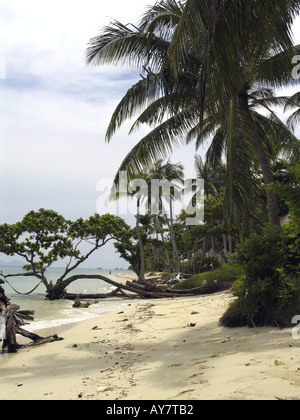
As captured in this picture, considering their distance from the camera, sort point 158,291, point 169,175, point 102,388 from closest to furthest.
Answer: point 102,388 < point 158,291 < point 169,175

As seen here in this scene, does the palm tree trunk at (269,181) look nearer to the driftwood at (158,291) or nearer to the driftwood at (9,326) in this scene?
the driftwood at (9,326)

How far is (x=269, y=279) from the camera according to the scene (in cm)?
574

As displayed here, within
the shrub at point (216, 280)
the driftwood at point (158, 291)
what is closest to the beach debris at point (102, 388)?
the shrub at point (216, 280)

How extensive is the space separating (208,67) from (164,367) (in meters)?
5.21

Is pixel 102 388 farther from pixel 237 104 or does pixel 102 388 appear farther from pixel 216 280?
pixel 216 280

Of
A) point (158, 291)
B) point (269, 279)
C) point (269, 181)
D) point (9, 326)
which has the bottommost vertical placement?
point (158, 291)

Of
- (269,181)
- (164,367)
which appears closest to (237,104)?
(269,181)

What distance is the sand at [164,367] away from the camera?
325 centimetres

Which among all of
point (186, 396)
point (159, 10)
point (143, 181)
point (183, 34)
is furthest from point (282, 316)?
point (143, 181)

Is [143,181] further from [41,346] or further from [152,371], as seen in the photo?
Result: [152,371]

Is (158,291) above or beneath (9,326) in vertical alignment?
beneath

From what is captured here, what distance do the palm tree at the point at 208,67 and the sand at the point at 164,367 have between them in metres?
3.02

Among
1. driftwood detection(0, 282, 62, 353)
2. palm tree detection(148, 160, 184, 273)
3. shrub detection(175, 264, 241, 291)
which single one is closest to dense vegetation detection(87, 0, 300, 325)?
driftwood detection(0, 282, 62, 353)

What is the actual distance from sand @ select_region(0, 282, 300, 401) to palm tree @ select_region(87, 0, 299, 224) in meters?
3.02
